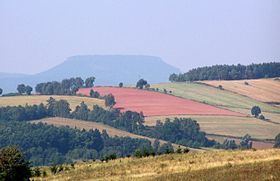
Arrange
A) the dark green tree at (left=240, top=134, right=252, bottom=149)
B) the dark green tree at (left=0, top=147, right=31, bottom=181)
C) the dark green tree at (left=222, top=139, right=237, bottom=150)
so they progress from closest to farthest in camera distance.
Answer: the dark green tree at (left=0, top=147, right=31, bottom=181) < the dark green tree at (left=222, top=139, right=237, bottom=150) < the dark green tree at (left=240, top=134, right=252, bottom=149)

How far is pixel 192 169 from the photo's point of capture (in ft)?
159

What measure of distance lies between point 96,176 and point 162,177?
11.5 meters

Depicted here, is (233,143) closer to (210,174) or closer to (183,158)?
(183,158)

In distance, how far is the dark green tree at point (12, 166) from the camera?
51031mm

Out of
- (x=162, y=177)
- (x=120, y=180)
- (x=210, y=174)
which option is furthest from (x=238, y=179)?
(x=120, y=180)

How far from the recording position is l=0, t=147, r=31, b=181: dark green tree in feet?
167

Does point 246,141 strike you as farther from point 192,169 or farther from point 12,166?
point 12,166

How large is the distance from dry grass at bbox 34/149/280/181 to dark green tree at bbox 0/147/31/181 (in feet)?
16.4

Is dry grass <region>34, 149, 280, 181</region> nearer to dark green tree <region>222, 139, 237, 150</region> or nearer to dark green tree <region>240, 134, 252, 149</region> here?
dark green tree <region>222, 139, 237, 150</region>

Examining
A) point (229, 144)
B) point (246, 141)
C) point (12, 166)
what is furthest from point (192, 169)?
point (246, 141)

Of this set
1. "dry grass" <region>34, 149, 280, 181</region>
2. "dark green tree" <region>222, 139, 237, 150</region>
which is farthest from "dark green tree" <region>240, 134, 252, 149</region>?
"dry grass" <region>34, 149, 280, 181</region>

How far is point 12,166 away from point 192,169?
48.7 ft

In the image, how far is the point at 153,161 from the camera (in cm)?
6178

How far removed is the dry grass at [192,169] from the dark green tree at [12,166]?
4993 mm
